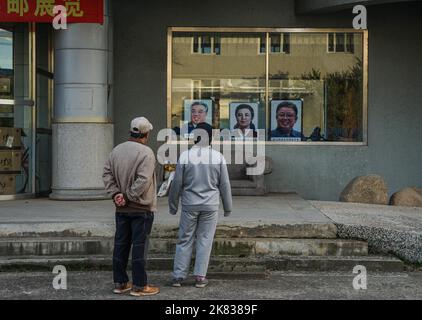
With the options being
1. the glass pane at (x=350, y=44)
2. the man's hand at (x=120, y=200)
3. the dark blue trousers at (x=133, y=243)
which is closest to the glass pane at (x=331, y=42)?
the glass pane at (x=350, y=44)

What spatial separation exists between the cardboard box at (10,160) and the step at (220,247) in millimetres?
3966

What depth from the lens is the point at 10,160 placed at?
40.8ft

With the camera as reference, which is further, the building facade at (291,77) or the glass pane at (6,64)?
the building facade at (291,77)

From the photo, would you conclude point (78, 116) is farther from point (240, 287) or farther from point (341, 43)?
point (341, 43)

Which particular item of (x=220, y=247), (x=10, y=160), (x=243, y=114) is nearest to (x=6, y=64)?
(x=10, y=160)

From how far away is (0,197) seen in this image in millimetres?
12352

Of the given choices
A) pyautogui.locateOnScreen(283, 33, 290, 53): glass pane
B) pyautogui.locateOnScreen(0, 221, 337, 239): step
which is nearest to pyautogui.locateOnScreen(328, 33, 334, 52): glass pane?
pyautogui.locateOnScreen(283, 33, 290, 53): glass pane

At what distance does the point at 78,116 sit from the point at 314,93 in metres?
5.38

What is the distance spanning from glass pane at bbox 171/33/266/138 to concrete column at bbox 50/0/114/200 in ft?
8.19

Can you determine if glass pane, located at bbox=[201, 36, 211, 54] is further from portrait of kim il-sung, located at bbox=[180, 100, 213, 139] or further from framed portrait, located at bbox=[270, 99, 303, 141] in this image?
framed portrait, located at bbox=[270, 99, 303, 141]

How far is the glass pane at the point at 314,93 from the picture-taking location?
14.1 metres

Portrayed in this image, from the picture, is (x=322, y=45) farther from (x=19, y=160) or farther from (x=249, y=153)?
(x=19, y=160)

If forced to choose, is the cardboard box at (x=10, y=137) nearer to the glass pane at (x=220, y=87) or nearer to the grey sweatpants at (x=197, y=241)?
the glass pane at (x=220, y=87)
